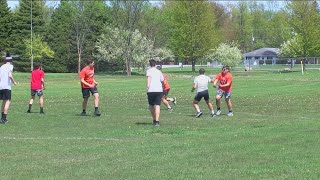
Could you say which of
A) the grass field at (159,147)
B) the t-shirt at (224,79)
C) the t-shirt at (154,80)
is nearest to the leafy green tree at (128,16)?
the t-shirt at (224,79)

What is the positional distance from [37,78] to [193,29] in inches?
2449

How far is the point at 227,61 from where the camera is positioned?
8019 centimetres

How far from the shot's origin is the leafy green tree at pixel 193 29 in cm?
8100

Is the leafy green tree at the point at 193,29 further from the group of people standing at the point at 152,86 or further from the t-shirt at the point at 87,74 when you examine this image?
the t-shirt at the point at 87,74

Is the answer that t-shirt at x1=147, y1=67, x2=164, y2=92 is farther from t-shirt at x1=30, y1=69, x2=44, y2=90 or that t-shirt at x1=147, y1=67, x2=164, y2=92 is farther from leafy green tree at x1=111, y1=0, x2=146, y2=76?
leafy green tree at x1=111, y1=0, x2=146, y2=76

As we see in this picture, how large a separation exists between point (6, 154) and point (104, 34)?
71.6 m

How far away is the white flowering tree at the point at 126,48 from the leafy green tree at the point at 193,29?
224 inches

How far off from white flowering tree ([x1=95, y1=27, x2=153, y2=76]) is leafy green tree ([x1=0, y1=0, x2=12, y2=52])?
13296mm

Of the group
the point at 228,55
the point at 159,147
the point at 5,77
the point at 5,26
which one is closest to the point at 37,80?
the point at 5,77

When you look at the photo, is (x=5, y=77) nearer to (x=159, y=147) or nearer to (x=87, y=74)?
(x=87, y=74)

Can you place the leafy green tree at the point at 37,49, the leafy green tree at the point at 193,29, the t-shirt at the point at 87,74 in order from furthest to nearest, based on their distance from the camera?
the leafy green tree at the point at 193,29 < the leafy green tree at the point at 37,49 < the t-shirt at the point at 87,74

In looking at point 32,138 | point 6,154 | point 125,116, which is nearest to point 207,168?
point 6,154

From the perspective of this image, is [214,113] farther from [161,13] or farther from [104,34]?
[161,13]

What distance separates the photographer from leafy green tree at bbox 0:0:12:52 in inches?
3169
